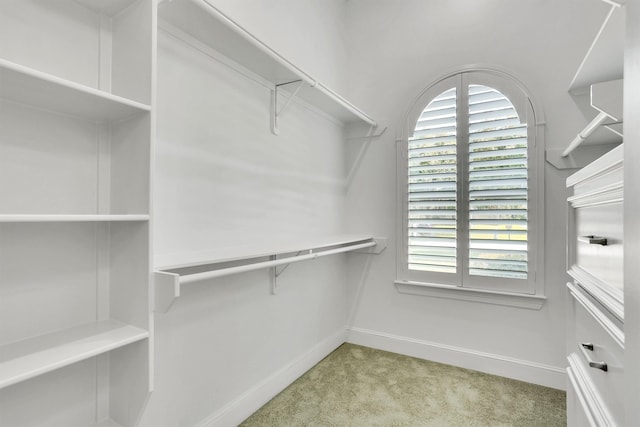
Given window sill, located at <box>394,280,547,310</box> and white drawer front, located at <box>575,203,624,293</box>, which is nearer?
white drawer front, located at <box>575,203,624,293</box>

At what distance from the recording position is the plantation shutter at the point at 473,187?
89.4 inches

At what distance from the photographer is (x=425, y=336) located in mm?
2582

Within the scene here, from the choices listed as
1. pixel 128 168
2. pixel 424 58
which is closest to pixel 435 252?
pixel 424 58

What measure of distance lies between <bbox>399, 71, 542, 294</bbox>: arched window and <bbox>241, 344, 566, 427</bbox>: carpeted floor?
62 cm

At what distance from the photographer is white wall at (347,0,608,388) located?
218 centimetres

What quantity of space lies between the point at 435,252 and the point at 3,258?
2329 mm

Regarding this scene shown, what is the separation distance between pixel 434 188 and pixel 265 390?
1.75 m

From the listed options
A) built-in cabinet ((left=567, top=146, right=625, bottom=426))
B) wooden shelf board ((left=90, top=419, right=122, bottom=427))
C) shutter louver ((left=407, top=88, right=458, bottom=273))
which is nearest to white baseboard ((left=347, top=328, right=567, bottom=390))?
shutter louver ((left=407, top=88, right=458, bottom=273))

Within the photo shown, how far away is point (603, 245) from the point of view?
3.25 feet

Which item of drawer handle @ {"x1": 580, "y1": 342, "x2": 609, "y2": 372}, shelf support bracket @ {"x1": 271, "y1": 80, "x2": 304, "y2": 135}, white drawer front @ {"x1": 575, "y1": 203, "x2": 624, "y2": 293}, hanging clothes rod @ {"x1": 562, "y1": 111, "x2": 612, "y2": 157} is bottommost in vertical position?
drawer handle @ {"x1": 580, "y1": 342, "x2": 609, "y2": 372}

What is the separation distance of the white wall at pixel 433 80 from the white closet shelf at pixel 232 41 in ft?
2.66

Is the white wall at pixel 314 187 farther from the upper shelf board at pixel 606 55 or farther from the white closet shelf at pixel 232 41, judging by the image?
the upper shelf board at pixel 606 55

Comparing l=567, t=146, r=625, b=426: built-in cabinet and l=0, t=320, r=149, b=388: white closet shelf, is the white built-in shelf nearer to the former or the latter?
l=0, t=320, r=149, b=388: white closet shelf

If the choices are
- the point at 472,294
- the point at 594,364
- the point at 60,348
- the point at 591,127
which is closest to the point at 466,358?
the point at 472,294
